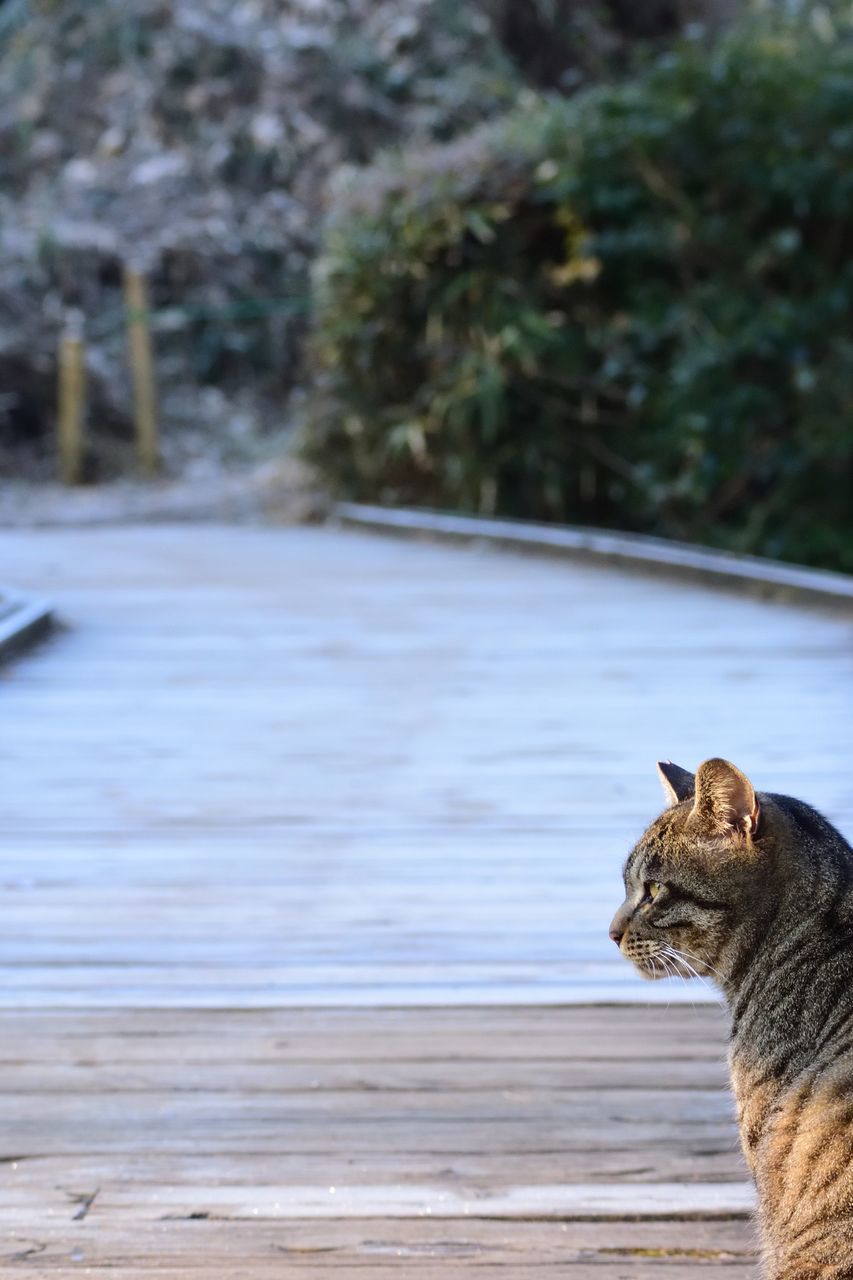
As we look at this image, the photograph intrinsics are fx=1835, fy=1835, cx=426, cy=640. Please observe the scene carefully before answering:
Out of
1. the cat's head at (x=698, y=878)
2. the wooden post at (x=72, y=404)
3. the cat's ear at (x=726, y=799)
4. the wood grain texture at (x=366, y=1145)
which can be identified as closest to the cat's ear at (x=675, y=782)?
the cat's head at (x=698, y=878)

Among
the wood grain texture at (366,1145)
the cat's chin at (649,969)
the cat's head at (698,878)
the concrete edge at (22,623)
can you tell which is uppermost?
the cat's head at (698,878)

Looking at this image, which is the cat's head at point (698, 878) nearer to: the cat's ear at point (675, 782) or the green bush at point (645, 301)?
the cat's ear at point (675, 782)

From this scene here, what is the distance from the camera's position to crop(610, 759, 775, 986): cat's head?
199cm

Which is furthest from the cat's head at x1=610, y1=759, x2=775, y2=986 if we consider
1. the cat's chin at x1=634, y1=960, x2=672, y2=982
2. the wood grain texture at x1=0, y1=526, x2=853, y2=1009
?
the wood grain texture at x1=0, y1=526, x2=853, y2=1009

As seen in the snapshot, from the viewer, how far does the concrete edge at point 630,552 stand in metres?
6.85

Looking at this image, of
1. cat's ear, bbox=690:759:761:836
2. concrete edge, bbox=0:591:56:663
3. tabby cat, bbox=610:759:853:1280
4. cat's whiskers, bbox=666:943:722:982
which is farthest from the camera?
concrete edge, bbox=0:591:56:663

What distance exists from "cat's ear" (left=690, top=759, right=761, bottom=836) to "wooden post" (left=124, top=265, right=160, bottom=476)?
11.4 meters

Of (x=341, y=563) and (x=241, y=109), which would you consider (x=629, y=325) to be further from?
(x=241, y=109)

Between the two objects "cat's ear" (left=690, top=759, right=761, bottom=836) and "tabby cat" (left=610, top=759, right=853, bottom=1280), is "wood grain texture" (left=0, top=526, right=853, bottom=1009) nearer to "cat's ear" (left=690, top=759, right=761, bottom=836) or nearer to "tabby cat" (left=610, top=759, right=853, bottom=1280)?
"tabby cat" (left=610, top=759, right=853, bottom=1280)

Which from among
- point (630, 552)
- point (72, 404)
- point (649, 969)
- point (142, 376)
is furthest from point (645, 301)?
point (649, 969)

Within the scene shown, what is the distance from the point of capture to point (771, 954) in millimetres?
2014

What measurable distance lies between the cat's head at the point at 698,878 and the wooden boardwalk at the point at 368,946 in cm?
35

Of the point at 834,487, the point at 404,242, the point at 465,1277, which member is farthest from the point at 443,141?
the point at 465,1277

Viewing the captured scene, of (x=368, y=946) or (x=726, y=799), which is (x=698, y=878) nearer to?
(x=726, y=799)
